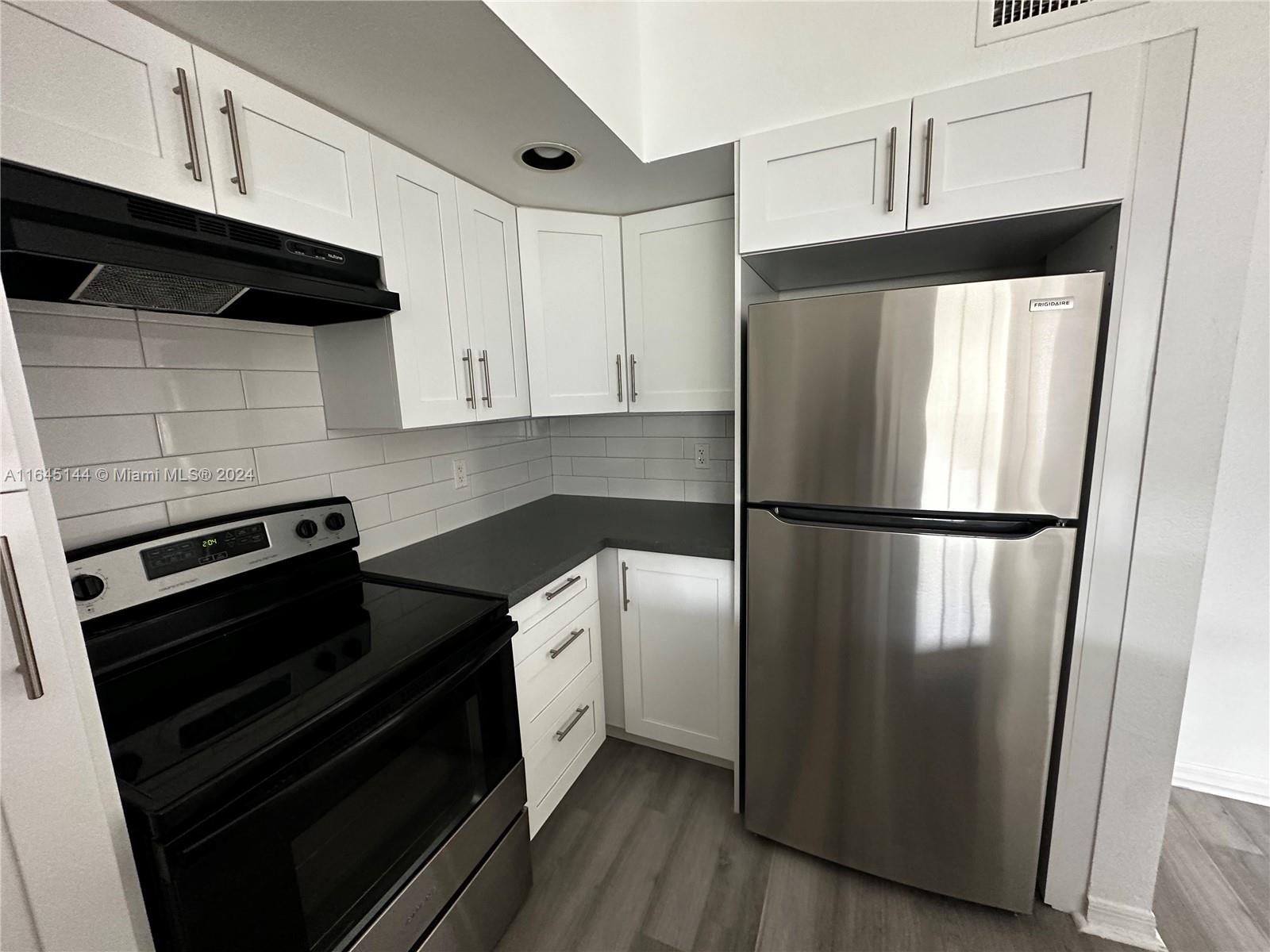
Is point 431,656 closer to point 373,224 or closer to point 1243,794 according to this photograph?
point 373,224

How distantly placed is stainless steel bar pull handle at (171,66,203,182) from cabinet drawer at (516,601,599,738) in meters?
1.28

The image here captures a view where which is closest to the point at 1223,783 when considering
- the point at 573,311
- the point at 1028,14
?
the point at 1028,14

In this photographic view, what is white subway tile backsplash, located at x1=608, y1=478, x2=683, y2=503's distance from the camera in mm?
2258

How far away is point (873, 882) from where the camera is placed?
1.48 m

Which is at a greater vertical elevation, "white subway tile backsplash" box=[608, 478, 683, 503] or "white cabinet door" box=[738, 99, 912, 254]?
"white cabinet door" box=[738, 99, 912, 254]

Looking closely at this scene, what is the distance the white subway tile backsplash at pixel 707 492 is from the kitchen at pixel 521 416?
43 centimetres

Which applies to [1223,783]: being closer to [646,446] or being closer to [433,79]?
[646,446]

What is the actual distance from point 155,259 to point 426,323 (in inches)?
25.6

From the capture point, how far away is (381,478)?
1637 mm

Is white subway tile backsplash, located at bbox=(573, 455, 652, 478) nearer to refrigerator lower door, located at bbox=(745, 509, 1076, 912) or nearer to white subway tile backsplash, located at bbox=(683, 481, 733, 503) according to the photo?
white subway tile backsplash, located at bbox=(683, 481, 733, 503)

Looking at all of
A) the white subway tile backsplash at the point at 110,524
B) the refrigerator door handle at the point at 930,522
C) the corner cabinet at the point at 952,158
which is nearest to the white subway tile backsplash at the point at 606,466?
the refrigerator door handle at the point at 930,522

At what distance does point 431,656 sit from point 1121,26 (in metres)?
1.97

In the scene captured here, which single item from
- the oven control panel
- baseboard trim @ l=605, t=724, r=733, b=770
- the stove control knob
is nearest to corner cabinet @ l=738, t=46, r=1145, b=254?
the oven control panel

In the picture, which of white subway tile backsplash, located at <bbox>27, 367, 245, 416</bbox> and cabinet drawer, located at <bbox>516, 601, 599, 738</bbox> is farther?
cabinet drawer, located at <bbox>516, 601, 599, 738</bbox>
